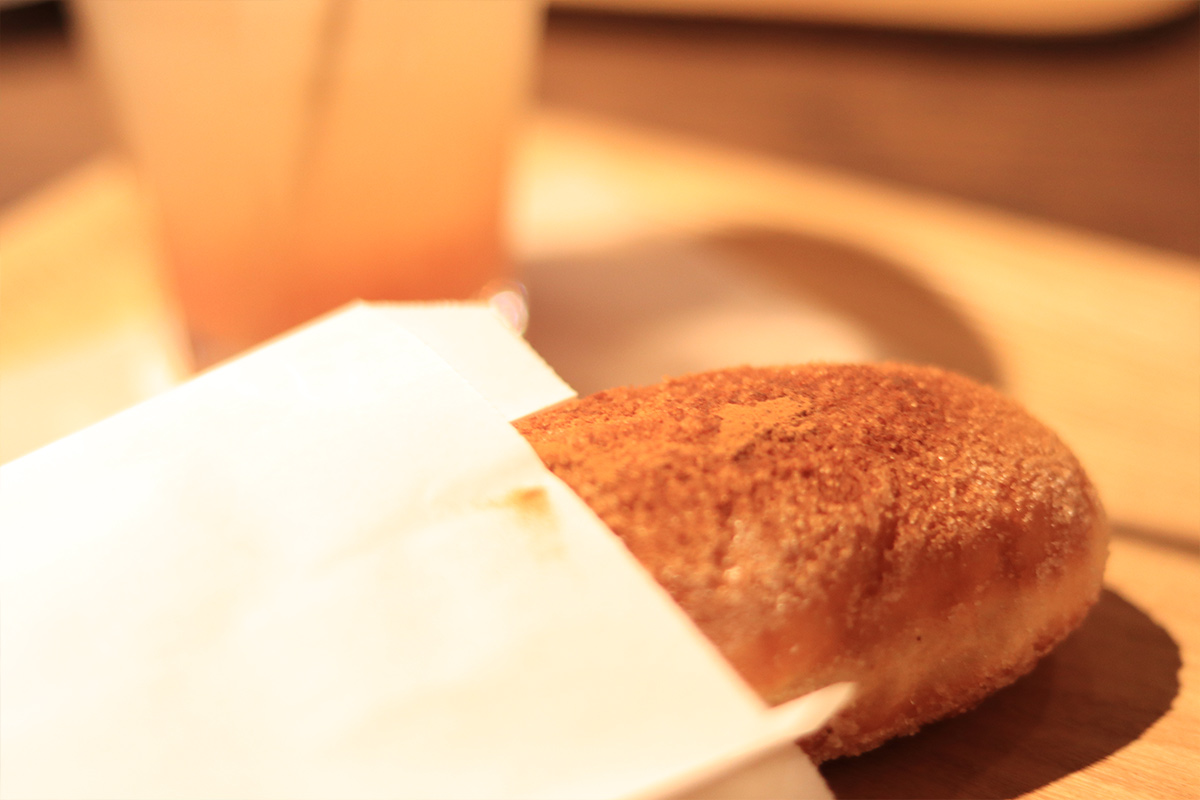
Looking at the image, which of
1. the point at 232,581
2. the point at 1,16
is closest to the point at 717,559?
the point at 232,581

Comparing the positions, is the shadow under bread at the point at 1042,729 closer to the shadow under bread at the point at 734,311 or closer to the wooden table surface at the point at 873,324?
the wooden table surface at the point at 873,324

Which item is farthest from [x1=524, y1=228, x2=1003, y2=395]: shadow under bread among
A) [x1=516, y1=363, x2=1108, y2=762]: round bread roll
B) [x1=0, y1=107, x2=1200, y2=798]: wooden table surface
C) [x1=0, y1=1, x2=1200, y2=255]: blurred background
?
[x1=516, y1=363, x2=1108, y2=762]: round bread roll

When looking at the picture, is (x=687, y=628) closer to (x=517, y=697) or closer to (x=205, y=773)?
(x=517, y=697)

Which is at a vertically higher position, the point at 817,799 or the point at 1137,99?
the point at 1137,99

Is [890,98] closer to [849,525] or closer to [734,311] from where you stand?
[734,311]

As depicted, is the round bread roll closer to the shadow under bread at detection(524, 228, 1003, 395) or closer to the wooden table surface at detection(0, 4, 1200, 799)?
the wooden table surface at detection(0, 4, 1200, 799)

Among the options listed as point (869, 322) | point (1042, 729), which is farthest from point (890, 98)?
point (1042, 729)

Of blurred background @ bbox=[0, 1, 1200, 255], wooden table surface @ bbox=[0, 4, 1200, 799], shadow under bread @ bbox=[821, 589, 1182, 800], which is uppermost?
blurred background @ bbox=[0, 1, 1200, 255]

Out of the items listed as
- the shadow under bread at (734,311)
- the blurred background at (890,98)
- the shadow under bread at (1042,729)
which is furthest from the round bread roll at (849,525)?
the blurred background at (890,98)
